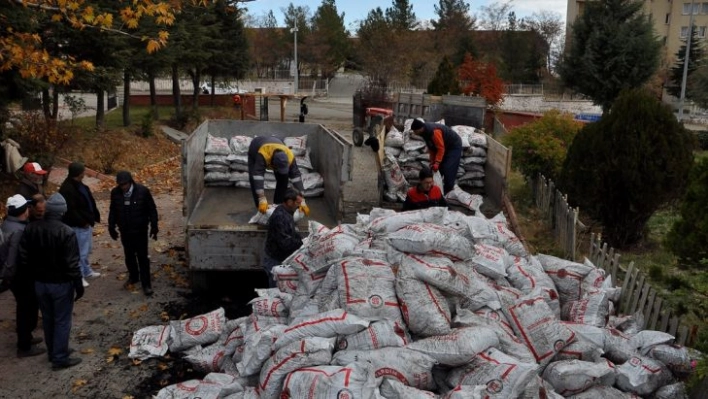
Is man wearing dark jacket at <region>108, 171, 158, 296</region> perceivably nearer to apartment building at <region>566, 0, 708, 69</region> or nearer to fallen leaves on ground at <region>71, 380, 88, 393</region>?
fallen leaves on ground at <region>71, 380, 88, 393</region>

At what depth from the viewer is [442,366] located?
13.1ft

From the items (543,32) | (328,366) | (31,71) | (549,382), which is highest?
(543,32)

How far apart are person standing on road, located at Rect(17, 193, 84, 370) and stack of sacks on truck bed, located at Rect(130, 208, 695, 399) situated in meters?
0.62

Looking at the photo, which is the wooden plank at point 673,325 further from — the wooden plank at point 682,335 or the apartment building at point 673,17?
the apartment building at point 673,17

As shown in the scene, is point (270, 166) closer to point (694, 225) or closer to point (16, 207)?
point (16, 207)

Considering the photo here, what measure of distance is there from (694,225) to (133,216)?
5.67 meters

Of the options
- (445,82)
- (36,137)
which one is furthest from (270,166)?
(445,82)

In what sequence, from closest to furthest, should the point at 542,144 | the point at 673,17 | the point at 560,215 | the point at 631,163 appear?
1. the point at 631,163
2. the point at 560,215
3. the point at 542,144
4. the point at 673,17

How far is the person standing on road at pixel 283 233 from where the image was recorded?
18.4 ft

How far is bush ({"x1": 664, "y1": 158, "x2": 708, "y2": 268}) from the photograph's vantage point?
19.2ft

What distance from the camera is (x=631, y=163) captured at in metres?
8.23

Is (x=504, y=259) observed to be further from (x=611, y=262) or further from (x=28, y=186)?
(x=28, y=186)

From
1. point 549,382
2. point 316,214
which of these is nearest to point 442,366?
point 549,382

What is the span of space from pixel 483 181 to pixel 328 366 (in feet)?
21.1
